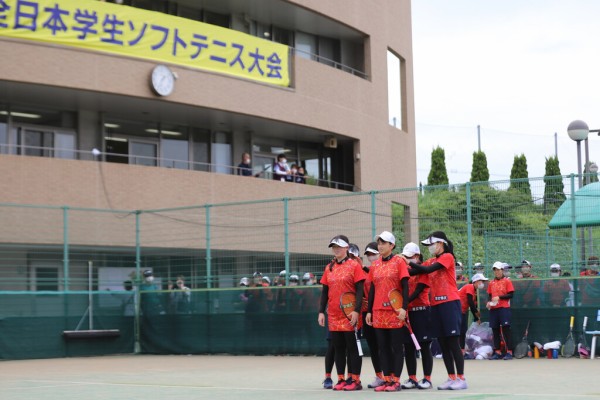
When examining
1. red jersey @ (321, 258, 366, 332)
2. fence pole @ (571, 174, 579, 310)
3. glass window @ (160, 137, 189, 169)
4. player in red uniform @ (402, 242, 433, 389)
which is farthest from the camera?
glass window @ (160, 137, 189, 169)

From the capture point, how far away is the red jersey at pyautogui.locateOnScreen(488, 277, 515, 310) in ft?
66.1

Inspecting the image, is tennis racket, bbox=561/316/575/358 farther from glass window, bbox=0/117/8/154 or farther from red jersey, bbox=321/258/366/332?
glass window, bbox=0/117/8/154

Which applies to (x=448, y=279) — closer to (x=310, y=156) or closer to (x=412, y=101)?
(x=310, y=156)

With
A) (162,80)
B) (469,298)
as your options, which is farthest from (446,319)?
(162,80)

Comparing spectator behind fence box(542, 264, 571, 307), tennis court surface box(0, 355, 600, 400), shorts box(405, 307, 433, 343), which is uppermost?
spectator behind fence box(542, 264, 571, 307)

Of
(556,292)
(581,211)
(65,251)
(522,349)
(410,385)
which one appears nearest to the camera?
(410,385)

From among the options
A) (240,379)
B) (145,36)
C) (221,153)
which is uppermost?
(145,36)

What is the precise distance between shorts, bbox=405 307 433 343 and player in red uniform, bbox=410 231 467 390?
0.12 meters

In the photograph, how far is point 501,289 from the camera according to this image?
20.2 meters

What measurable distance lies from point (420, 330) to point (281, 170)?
57.7ft

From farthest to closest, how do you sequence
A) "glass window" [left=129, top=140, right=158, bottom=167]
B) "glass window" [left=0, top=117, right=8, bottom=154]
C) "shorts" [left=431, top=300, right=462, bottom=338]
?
"glass window" [left=129, top=140, right=158, bottom=167] → "glass window" [left=0, top=117, right=8, bottom=154] → "shorts" [left=431, top=300, right=462, bottom=338]

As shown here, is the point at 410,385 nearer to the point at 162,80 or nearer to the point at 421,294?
the point at 421,294

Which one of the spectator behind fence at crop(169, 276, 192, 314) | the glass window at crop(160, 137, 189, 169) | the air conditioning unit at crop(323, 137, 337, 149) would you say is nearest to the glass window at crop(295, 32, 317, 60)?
the air conditioning unit at crop(323, 137, 337, 149)

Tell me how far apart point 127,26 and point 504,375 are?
1513 cm
